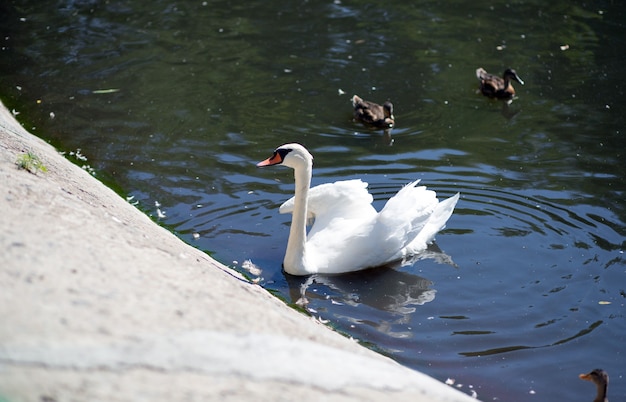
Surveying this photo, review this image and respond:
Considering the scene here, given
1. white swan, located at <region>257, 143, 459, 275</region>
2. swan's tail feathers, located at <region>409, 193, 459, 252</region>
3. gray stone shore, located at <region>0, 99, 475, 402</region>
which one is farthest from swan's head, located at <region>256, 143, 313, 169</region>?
gray stone shore, located at <region>0, 99, 475, 402</region>

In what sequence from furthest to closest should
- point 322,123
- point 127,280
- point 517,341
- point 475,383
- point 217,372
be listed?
1. point 322,123
2. point 517,341
3. point 475,383
4. point 127,280
5. point 217,372

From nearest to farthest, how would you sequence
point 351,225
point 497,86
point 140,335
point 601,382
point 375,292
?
1. point 140,335
2. point 601,382
3. point 375,292
4. point 351,225
5. point 497,86

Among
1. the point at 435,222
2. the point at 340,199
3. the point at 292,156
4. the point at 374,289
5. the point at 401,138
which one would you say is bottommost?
the point at 401,138

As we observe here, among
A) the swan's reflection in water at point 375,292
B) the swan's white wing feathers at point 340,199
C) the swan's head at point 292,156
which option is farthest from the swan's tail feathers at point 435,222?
the swan's head at point 292,156

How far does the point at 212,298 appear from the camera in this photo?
5238 mm

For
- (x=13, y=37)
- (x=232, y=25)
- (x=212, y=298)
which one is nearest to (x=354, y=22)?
(x=232, y=25)

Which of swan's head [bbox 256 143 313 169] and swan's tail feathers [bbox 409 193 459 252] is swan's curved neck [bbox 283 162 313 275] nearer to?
swan's head [bbox 256 143 313 169]

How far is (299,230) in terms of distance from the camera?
8172mm

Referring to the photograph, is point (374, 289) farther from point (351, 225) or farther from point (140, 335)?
point (140, 335)

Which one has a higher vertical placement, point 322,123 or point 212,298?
point 212,298

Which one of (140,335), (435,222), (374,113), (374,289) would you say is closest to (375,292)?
(374,289)

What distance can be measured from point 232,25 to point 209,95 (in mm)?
3663

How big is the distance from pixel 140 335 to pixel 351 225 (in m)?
4.32

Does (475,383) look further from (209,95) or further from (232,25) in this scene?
(232,25)
